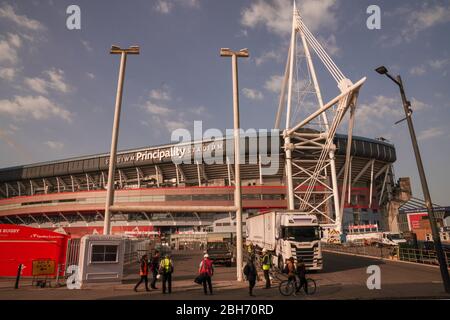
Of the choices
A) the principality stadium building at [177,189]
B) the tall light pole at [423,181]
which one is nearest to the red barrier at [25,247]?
the tall light pole at [423,181]

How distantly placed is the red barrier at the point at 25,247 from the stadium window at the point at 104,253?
3.50 m

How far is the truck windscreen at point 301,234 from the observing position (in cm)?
1914

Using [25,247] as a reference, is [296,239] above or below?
above

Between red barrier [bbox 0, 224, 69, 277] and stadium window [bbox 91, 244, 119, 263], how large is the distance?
350cm

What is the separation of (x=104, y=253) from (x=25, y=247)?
18.7 ft

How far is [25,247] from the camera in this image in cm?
1759

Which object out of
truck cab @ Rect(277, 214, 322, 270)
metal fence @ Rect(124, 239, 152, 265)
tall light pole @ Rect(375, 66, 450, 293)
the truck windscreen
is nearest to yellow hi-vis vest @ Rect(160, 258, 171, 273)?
truck cab @ Rect(277, 214, 322, 270)

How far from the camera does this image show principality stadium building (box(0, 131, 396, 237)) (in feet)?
227

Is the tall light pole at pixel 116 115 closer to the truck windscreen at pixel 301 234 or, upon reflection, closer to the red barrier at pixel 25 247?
the red barrier at pixel 25 247

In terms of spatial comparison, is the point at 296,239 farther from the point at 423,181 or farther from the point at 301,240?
the point at 423,181

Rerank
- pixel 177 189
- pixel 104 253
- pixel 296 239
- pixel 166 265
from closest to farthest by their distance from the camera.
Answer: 1. pixel 166 265
2. pixel 104 253
3. pixel 296 239
4. pixel 177 189

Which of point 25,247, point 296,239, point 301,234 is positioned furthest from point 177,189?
point 296,239
